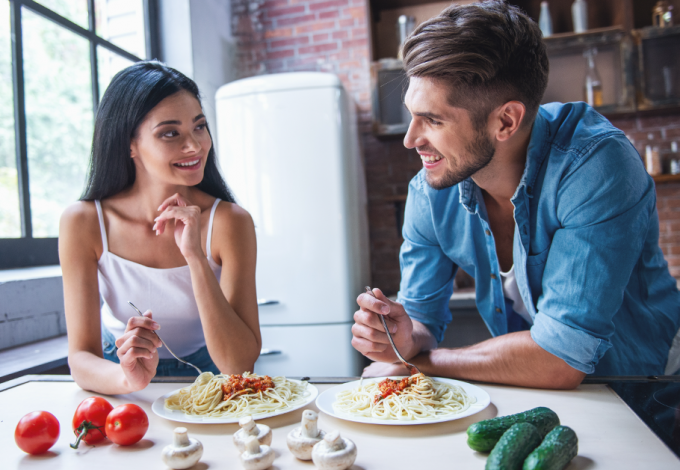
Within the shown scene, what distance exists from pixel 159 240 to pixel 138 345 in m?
0.64

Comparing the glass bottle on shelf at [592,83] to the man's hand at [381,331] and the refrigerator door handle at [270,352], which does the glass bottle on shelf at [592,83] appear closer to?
the refrigerator door handle at [270,352]

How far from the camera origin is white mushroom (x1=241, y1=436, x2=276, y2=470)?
709 mm

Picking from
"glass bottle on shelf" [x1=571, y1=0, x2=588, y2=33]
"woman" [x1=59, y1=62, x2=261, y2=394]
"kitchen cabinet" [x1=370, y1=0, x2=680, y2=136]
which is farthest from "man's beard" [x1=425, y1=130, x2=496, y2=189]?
"glass bottle on shelf" [x1=571, y1=0, x2=588, y2=33]

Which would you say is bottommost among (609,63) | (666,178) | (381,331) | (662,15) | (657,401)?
(657,401)

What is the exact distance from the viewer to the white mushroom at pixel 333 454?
27.2 inches

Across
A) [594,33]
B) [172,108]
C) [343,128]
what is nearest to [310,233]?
[343,128]

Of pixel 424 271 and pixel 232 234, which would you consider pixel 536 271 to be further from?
pixel 232 234

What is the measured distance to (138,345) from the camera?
101cm

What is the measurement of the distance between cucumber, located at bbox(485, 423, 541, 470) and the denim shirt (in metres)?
0.38

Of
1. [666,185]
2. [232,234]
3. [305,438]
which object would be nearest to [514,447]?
[305,438]

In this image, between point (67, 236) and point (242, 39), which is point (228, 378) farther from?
point (242, 39)

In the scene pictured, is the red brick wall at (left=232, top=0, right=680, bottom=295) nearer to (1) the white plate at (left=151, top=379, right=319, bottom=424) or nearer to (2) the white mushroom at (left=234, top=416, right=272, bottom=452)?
(1) the white plate at (left=151, top=379, right=319, bottom=424)

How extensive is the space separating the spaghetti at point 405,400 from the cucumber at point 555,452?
0.22 metres

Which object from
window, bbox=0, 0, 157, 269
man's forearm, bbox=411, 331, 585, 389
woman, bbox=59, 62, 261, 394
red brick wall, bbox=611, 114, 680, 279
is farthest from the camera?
red brick wall, bbox=611, 114, 680, 279
